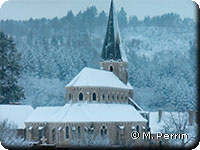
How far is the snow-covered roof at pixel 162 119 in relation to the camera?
2509 cm

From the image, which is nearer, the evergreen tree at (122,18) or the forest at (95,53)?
the evergreen tree at (122,18)

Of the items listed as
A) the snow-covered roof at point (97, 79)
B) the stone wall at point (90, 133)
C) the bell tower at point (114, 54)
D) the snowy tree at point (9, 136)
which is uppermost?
the bell tower at point (114, 54)

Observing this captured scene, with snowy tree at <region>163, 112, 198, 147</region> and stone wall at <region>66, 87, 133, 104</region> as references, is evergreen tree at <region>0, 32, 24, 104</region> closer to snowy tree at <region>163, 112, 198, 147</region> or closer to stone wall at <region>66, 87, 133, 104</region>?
stone wall at <region>66, 87, 133, 104</region>

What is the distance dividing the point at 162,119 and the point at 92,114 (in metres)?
2.96

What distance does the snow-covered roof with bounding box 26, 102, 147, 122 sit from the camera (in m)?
27.0

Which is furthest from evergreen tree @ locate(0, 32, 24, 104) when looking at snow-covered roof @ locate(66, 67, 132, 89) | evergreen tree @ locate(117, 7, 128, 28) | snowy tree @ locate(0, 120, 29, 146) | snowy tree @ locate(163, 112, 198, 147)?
snowy tree @ locate(163, 112, 198, 147)

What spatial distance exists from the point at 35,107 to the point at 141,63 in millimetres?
3447

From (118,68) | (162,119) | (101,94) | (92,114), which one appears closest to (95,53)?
(118,68)

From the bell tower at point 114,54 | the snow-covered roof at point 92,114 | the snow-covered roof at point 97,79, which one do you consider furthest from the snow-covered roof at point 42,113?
the bell tower at point 114,54

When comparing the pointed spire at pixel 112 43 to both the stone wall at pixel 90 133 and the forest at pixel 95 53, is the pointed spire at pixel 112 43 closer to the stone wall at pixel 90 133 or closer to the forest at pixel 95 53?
the forest at pixel 95 53

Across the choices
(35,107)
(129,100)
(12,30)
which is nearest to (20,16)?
(12,30)

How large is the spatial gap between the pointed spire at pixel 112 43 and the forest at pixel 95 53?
0.64ft

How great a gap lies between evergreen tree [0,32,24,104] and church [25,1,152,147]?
3.78 feet

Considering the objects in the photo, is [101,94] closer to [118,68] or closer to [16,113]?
[118,68]
